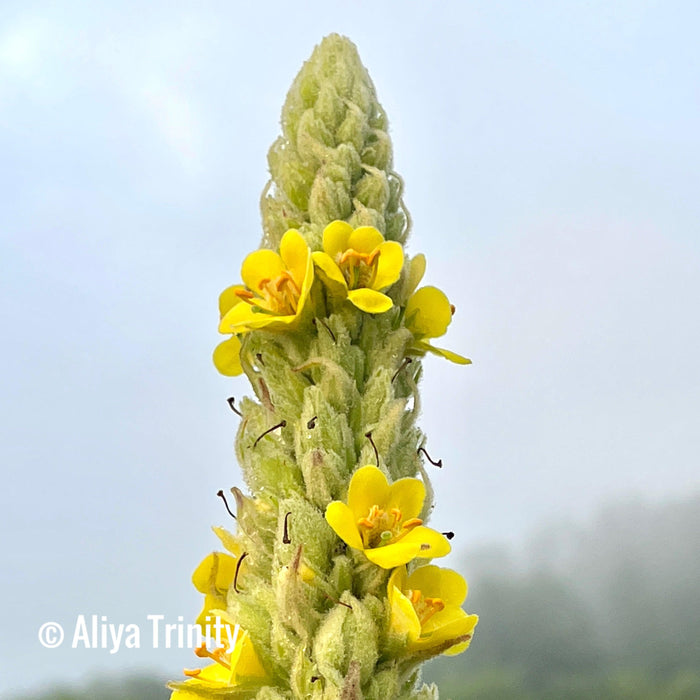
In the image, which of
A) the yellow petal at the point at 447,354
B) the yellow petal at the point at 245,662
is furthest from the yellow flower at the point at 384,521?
the yellow petal at the point at 447,354

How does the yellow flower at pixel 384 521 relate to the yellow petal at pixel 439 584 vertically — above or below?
above

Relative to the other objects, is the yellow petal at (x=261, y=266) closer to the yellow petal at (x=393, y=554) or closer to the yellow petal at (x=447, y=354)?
the yellow petal at (x=447, y=354)

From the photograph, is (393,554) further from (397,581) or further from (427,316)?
(427,316)

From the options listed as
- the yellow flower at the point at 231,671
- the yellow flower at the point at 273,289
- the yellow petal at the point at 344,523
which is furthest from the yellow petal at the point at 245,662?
the yellow flower at the point at 273,289

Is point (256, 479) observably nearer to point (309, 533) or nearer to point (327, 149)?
point (309, 533)

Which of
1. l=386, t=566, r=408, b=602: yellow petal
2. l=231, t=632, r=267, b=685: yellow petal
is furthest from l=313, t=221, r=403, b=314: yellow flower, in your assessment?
l=231, t=632, r=267, b=685: yellow petal

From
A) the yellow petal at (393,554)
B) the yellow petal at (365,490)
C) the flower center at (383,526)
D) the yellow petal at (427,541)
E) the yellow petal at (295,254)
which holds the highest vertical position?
the yellow petal at (295,254)

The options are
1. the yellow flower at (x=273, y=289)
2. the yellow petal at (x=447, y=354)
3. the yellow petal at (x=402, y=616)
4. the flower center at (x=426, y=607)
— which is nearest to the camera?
the yellow petal at (x=402, y=616)

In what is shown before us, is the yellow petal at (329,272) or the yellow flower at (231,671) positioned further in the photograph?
the yellow petal at (329,272)

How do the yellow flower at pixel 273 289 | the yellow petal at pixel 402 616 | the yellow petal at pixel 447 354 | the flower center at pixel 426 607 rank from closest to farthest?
the yellow petal at pixel 402 616 → the flower center at pixel 426 607 → the yellow flower at pixel 273 289 → the yellow petal at pixel 447 354

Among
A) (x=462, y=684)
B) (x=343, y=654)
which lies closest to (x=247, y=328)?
(x=343, y=654)
